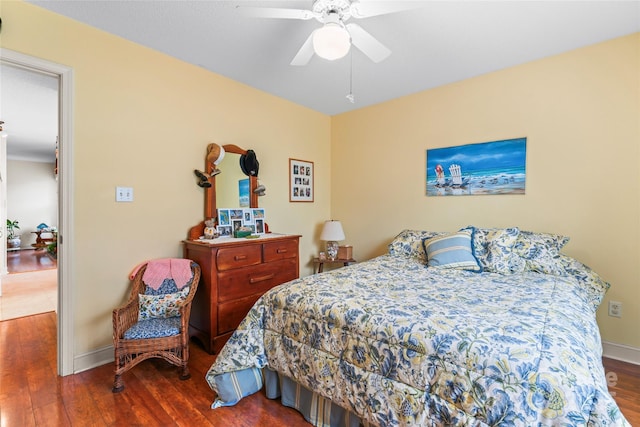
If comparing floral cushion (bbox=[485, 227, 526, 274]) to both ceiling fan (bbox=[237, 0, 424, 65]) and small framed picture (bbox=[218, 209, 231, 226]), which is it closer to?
ceiling fan (bbox=[237, 0, 424, 65])

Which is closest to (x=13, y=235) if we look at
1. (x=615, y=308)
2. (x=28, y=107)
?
(x=28, y=107)

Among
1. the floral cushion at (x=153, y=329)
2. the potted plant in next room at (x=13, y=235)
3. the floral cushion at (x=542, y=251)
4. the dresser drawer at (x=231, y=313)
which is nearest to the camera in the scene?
the floral cushion at (x=153, y=329)

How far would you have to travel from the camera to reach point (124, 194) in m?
2.32

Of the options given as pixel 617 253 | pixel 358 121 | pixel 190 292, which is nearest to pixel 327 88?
pixel 358 121

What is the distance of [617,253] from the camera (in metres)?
2.30

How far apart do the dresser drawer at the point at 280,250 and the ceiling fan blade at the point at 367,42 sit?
179cm

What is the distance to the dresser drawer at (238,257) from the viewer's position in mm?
2434

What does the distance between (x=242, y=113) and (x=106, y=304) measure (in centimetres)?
208

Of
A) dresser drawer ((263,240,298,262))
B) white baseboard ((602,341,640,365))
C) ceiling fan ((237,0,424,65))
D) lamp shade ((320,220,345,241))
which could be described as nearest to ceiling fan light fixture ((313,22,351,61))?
ceiling fan ((237,0,424,65))

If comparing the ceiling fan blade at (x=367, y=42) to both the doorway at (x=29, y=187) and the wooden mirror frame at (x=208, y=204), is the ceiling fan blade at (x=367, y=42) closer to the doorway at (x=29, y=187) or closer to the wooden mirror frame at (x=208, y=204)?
the wooden mirror frame at (x=208, y=204)

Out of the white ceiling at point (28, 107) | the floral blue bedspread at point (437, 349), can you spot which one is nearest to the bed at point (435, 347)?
the floral blue bedspread at point (437, 349)

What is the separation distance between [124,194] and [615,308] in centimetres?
389

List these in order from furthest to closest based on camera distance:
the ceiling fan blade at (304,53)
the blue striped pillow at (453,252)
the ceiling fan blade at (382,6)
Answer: the blue striped pillow at (453,252), the ceiling fan blade at (304,53), the ceiling fan blade at (382,6)

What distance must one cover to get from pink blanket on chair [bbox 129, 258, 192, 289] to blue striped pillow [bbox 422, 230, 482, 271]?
1975 millimetres
